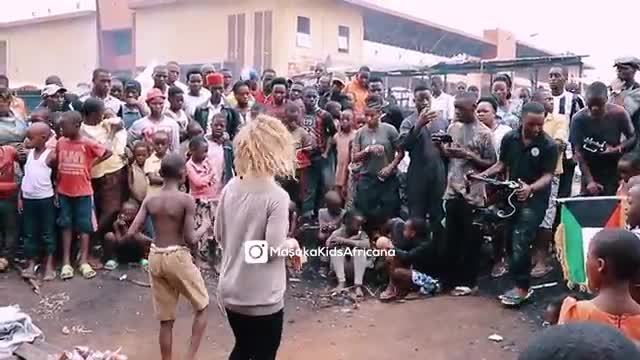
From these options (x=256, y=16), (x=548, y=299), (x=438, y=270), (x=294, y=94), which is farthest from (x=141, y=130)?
(x=256, y=16)

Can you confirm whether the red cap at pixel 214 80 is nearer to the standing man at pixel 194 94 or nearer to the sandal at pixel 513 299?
the standing man at pixel 194 94

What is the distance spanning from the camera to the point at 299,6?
19.9m

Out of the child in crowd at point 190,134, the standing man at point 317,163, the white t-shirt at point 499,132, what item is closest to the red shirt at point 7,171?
the child in crowd at point 190,134

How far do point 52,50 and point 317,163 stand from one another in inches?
790

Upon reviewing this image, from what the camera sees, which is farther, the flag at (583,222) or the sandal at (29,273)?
the sandal at (29,273)

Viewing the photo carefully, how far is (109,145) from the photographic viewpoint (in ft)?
Answer: 23.4

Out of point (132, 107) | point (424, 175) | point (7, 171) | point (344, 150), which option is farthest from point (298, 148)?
point (7, 171)

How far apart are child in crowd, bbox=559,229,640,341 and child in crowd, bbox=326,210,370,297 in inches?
169

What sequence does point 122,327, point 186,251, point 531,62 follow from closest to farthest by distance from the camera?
1. point 186,251
2. point 122,327
3. point 531,62

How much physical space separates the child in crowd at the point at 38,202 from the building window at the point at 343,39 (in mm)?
15244

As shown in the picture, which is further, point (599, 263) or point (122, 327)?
point (122, 327)

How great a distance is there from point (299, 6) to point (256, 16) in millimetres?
1290

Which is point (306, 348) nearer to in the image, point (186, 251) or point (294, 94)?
point (186, 251)

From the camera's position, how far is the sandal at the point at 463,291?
259 inches
